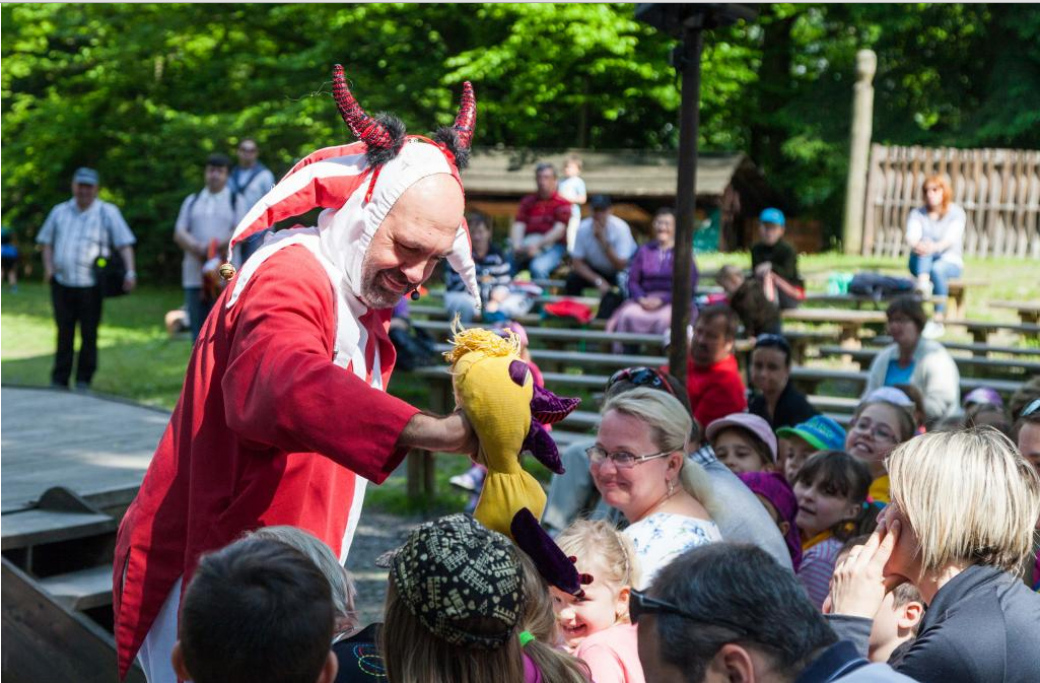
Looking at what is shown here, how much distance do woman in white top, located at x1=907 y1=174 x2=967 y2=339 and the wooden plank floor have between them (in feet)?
24.2

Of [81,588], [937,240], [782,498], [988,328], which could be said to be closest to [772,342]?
[782,498]

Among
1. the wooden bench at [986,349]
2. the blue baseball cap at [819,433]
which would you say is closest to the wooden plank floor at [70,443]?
the blue baseball cap at [819,433]

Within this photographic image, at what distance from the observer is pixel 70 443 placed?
243 inches

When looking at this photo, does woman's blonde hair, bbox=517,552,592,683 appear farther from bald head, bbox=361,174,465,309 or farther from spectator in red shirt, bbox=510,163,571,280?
spectator in red shirt, bbox=510,163,571,280

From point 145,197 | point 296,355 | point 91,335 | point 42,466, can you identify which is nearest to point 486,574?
point 296,355

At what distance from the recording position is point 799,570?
4.20 meters

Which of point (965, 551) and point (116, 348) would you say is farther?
point (116, 348)

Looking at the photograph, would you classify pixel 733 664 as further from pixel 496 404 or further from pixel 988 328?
pixel 988 328

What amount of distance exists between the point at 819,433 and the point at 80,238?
6577 mm

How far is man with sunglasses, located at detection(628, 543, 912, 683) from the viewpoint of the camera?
179 cm

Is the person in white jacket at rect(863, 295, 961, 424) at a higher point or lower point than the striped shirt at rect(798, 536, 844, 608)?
higher

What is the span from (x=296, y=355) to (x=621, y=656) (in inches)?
43.8

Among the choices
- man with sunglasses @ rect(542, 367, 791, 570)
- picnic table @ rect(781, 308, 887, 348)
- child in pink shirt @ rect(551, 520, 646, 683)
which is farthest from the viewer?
picnic table @ rect(781, 308, 887, 348)

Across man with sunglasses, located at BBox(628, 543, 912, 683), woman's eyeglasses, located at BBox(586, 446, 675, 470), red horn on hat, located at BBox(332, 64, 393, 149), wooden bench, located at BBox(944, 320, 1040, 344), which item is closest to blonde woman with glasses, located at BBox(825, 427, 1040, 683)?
man with sunglasses, located at BBox(628, 543, 912, 683)
